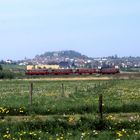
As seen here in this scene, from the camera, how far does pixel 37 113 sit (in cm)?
1955

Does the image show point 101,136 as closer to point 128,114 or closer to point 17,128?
point 17,128

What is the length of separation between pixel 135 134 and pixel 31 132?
3.01 metres

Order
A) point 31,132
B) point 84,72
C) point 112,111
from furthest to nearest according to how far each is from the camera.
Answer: point 84,72, point 112,111, point 31,132

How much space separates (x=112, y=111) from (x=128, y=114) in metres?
1.21

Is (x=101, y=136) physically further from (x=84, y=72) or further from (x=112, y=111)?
(x=84, y=72)

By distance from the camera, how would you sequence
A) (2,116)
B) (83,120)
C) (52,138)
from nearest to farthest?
(52,138) < (83,120) < (2,116)

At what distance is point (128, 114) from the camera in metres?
19.0

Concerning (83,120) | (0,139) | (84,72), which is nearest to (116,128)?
(83,120)

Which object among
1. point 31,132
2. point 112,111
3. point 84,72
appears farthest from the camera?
point 84,72

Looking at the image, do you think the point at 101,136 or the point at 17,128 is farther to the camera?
the point at 17,128

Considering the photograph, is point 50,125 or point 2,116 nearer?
point 50,125

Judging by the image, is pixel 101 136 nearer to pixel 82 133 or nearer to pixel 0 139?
pixel 82 133

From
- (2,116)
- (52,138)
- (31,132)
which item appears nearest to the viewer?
(52,138)

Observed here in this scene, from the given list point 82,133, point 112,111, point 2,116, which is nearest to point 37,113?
point 2,116
